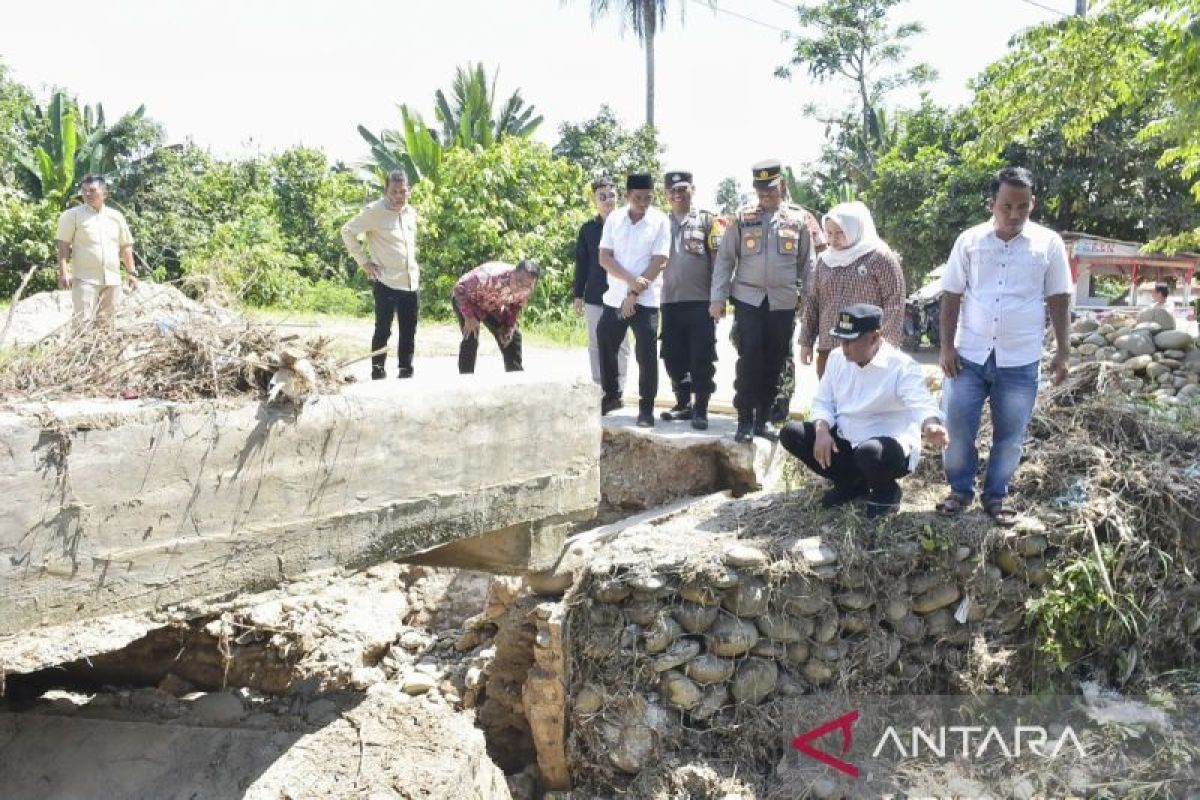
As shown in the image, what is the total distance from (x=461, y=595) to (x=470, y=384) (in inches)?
101

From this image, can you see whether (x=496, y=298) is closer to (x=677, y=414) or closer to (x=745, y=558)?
(x=677, y=414)

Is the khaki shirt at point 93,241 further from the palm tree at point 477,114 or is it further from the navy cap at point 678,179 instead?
the palm tree at point 477,114

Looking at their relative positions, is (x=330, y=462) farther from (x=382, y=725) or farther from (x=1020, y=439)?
(x=1020, y=439)

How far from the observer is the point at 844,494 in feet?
15.6

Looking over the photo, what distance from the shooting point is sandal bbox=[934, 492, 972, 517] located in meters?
4.70

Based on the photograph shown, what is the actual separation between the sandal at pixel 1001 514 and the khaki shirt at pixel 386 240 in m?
3.85

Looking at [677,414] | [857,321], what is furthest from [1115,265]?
[857,321]

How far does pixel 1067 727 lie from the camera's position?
4.50m

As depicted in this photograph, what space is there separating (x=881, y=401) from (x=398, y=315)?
3357 millimetres

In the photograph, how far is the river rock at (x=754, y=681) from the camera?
439 centimetres

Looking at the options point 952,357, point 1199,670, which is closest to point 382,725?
point 952,357

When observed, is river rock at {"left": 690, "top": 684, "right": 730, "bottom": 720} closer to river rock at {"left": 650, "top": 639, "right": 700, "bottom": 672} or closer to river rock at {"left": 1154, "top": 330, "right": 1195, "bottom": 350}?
river rock at {"left": 650, "top": 639, "right": 700, "bottom": 672}

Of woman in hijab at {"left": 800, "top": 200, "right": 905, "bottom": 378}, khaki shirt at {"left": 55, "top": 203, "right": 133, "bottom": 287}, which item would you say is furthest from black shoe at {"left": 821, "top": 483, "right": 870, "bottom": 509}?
khaki shirt at {"left": 55, "top": 203, "right": 133, "bottom": 287}

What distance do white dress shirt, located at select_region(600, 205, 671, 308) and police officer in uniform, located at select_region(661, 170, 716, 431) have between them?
0.28 ft
